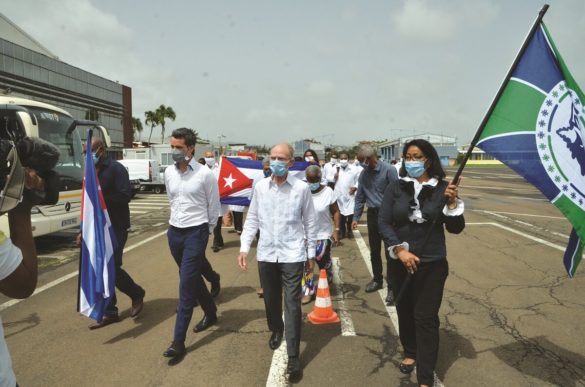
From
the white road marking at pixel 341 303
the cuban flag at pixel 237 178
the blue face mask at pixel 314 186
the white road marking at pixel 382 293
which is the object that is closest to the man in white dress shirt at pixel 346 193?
the white road marking at pixel 382 293

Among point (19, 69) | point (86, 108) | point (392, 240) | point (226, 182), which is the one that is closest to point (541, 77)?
point (392, 240)

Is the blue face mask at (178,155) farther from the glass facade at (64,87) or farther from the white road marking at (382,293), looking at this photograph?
the glass facade at (64,87)

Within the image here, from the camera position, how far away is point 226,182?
25.6 feet

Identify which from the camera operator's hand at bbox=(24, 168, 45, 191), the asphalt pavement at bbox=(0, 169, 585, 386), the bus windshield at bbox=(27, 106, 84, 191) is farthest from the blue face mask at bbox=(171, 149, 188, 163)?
the bus windshield at bbox=(27, 106, 84, 191)

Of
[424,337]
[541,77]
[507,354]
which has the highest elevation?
[541,77]

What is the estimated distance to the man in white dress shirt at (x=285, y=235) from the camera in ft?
11.2

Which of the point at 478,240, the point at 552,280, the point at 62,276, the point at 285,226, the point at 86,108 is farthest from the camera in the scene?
the point at 86,108

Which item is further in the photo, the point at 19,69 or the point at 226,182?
the point at 19,69

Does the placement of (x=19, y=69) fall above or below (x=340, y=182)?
above

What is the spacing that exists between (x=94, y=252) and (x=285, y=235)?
82.0 inches

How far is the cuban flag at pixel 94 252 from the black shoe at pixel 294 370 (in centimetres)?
202

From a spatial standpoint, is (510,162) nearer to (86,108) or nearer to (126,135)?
(86,108)

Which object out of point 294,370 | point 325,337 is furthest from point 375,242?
point 294,370

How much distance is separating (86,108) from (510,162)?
50.9 m
